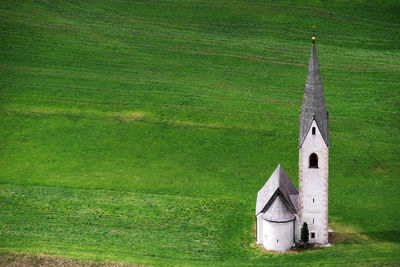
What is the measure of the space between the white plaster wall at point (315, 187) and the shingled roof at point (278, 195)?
45.5 inches

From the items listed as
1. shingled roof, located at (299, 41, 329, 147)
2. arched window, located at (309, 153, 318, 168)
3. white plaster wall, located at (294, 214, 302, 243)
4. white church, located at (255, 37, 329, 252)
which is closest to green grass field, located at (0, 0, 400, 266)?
white church, located at (255, 37, 329, 252)

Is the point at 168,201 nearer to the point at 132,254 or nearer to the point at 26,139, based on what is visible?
the point at 132,254

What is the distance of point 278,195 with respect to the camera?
202ft

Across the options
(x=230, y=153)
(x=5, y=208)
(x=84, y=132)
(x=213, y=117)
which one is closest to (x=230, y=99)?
(x=213, y=117)

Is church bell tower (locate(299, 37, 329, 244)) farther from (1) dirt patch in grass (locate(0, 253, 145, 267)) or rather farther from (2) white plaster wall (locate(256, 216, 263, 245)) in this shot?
(1) dirt patch in grass (locate(0, 253, 145, 267))

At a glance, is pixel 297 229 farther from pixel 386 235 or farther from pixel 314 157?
pixel 386 235

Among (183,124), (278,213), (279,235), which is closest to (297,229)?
(279,235)

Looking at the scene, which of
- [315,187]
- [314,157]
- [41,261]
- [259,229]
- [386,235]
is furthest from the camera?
[386,235]

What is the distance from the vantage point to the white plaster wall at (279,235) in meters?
61.1

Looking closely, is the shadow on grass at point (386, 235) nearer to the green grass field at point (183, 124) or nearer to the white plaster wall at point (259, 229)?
the green grass field at point (183, 124)

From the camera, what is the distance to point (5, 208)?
70188mm

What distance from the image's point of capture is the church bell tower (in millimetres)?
59719

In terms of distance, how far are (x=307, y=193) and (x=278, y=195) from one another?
229 cm

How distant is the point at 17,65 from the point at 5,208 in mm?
33759
